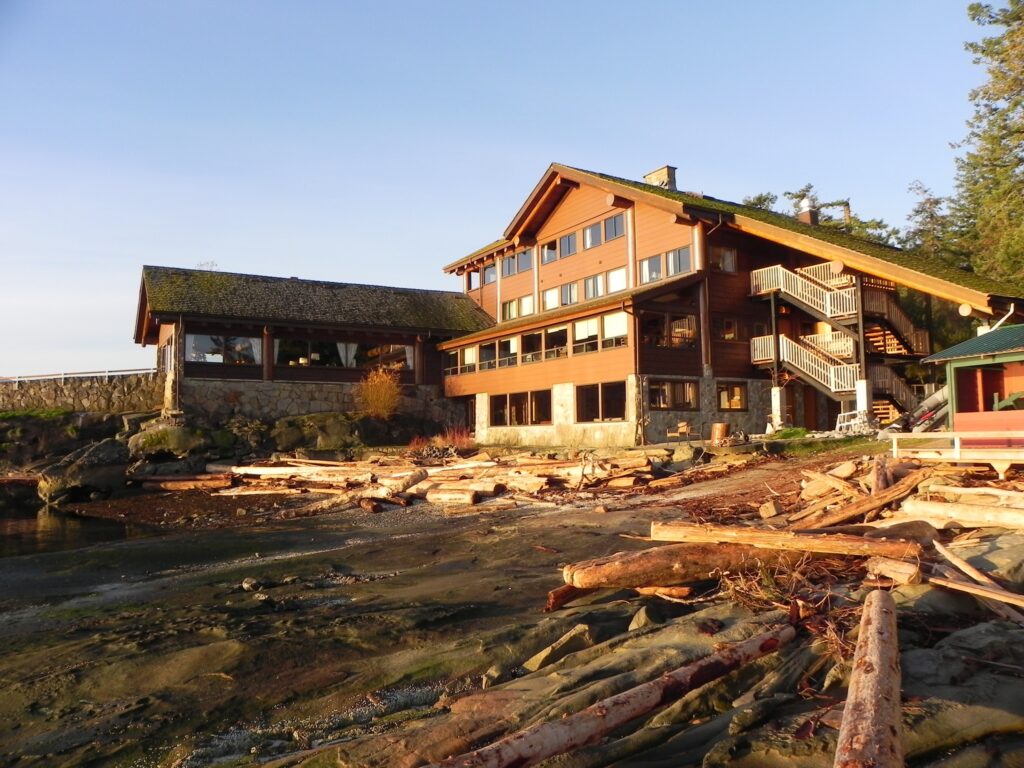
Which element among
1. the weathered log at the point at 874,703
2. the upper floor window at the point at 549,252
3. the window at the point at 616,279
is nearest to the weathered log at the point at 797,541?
the weathered log at the point at 874,703

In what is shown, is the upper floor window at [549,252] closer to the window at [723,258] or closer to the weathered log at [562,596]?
the window at [723,258]

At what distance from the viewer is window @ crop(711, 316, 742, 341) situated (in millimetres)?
28484

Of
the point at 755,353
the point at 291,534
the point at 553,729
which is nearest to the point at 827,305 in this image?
the point at 755,353

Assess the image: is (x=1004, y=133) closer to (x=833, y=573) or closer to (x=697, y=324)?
(x=697, y=324)

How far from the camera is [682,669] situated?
16.0ft

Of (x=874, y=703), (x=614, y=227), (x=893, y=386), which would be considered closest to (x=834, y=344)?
(x=893, y=386)

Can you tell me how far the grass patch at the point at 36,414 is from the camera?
34.3m

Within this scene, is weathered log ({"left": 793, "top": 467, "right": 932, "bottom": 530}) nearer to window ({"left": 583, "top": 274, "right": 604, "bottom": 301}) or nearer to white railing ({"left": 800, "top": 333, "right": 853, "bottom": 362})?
white railing ({"left": 800, "top": 333, "right": 853, "bottom": 362})

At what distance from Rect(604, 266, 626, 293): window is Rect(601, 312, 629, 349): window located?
3415 millimetres

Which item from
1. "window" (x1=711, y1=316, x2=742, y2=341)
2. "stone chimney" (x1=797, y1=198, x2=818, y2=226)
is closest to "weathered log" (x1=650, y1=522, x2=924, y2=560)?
"window" (x1=711, y1=316, x2=742, y2=341)

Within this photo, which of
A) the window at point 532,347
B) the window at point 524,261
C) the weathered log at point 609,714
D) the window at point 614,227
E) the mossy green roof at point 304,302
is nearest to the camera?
the weathered log at point 609,714

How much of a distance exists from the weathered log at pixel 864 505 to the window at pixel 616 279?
71.1 feet

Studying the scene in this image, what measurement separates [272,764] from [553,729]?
191 centimetres

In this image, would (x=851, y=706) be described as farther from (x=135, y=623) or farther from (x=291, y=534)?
(x=291, y=534)
